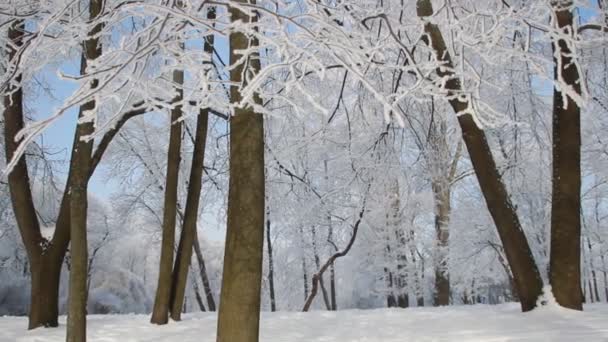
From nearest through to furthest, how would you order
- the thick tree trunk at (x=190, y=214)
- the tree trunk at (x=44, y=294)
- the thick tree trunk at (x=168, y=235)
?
1. the tree trunk at (x=44, y=294)
2. the thick tree trunk at (x=168, y=235)
3. the thick tree trunk at (x=190, y=214)

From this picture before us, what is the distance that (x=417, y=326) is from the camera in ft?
18.2

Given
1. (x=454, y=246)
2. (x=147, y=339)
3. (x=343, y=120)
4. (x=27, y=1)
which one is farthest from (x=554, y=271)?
(x=454, y=246)

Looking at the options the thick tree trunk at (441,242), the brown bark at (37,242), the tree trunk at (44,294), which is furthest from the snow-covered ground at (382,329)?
the thick tree trunk at (441,242)

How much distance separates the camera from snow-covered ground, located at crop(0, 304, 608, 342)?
4113 mm

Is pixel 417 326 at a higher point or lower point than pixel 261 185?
lower

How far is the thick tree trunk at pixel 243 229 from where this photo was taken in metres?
2.95

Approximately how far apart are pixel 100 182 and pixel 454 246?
12231mm

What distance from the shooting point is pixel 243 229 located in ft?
9.98

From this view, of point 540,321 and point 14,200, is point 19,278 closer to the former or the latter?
point 14,200

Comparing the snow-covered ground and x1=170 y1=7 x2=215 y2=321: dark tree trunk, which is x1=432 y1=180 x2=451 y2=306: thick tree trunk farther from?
x1=170 y1=7 x2=215 y2=321: dark tree trunk

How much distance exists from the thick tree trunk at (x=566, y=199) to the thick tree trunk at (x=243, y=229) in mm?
3701

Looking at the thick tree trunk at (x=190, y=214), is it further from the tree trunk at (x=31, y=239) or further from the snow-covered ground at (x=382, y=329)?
the tree trunk at (x=31, y=239)

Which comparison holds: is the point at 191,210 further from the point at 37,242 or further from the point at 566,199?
the point at 566,199

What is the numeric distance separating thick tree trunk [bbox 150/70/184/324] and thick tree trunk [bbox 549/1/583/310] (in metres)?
4.88
